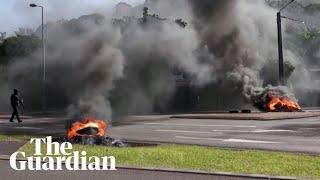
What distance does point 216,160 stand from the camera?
1141cm

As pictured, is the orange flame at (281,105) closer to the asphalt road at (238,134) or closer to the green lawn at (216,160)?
the asphalt road at (238,134)

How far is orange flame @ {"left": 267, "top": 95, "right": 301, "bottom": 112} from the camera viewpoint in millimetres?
33156

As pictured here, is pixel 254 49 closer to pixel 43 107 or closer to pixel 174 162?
pixel 43 107

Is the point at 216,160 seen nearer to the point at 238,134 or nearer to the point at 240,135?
the point at 240,135

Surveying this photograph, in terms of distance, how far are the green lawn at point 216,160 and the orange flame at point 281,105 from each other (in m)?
20.5

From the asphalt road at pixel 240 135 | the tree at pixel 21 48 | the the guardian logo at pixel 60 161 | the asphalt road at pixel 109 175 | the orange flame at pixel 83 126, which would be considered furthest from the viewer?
the tree at pixel 21 48

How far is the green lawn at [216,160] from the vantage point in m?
9.98

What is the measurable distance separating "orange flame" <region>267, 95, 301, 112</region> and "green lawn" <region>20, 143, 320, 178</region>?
20472 millimetres

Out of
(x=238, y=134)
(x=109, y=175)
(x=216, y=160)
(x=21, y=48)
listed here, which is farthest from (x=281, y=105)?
(x=109, y=175)

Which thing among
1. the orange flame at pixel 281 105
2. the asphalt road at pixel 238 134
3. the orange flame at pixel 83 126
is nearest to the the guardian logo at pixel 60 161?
the orange flame at pixel 83 126

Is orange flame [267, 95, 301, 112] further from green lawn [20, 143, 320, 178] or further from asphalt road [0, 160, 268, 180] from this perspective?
asphalt road [0, 160, 268, 180]

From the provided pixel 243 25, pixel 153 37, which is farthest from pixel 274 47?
pixel 153 37

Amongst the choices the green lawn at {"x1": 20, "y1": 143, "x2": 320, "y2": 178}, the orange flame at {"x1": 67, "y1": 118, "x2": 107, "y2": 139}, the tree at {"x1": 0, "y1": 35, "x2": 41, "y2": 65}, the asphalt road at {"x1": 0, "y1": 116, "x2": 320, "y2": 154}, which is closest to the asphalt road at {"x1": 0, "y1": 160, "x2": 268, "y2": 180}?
the green lawn at {"x1": 20, "y1": 143, "x2": 320, "y2": 178}

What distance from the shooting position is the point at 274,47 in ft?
145
